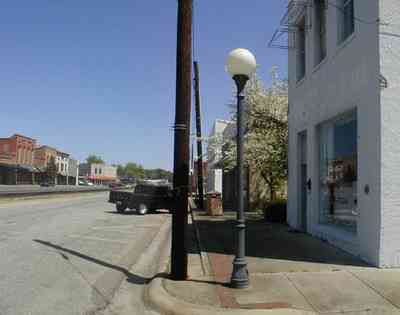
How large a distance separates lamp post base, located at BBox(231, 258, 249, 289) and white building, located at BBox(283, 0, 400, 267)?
8.46 ft

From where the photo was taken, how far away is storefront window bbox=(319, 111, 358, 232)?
9109 mm

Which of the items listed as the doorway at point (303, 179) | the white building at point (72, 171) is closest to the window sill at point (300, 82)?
the doorway at point (303, 179)

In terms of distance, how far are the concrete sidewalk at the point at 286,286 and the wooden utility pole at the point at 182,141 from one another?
442mm

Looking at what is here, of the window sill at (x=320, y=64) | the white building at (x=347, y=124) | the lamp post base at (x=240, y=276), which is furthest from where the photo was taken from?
the window sill at (x=320, y=64)

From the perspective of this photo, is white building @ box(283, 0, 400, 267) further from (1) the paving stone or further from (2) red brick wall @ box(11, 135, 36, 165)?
(2) red brick wall @ box(11, 135, 36, 165)

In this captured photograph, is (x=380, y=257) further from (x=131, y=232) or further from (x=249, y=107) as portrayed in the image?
(x=249, y=107)

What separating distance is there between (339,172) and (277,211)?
6.36 metres

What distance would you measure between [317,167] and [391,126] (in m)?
3.98

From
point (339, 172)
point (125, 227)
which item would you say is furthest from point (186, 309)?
point (125, 227)

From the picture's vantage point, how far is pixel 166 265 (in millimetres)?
8836

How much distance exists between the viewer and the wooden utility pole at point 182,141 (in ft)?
23.7

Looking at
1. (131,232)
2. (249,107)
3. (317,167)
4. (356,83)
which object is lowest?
(131,232)

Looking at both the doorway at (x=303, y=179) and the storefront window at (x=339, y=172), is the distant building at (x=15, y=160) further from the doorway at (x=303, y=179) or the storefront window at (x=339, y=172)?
the storefront window at (x=339, y=172)

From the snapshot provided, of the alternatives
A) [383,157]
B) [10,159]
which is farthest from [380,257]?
[10,159]
